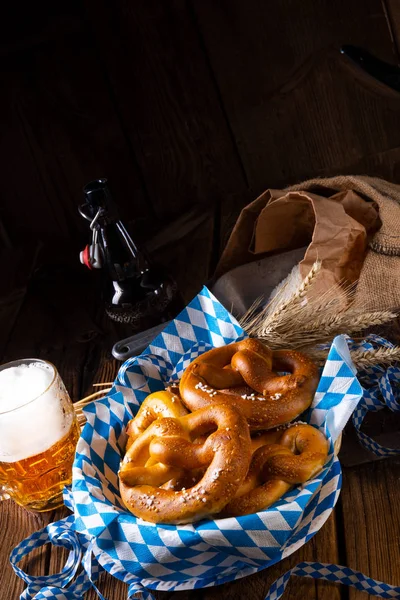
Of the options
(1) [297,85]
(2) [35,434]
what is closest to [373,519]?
(2) [35,434]

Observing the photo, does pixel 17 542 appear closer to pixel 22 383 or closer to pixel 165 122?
pixel 22 383

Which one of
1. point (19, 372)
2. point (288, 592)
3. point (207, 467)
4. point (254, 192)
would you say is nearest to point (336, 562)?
point (288, 592)

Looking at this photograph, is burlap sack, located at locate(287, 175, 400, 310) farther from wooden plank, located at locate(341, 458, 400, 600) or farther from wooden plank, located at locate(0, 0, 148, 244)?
wooden plank, located at locate(0, 0, 148, 244)

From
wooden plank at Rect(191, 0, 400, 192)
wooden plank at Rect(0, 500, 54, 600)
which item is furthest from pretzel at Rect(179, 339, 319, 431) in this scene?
wooden plank at Rect(191, 0, 400, 192)

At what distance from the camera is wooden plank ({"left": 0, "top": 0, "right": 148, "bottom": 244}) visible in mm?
1795

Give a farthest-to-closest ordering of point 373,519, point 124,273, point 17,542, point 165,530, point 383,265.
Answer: point 124,273 → point 383,265 → point 17,542 → point 373,519 → point 165,530

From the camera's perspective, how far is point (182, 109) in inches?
74.0

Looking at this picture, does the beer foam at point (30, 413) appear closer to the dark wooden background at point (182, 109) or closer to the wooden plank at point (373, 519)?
the wooden plank at point (373, 519)

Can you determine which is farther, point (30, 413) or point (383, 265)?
point (383, 265)

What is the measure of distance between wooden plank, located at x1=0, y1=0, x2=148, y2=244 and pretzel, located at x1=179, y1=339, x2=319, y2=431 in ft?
3.62

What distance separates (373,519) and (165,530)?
27cm

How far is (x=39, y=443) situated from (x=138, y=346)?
29cm

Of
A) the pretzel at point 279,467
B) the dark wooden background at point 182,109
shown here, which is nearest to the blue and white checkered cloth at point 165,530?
the pretzel at point 279,467

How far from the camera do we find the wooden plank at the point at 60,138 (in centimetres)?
179
